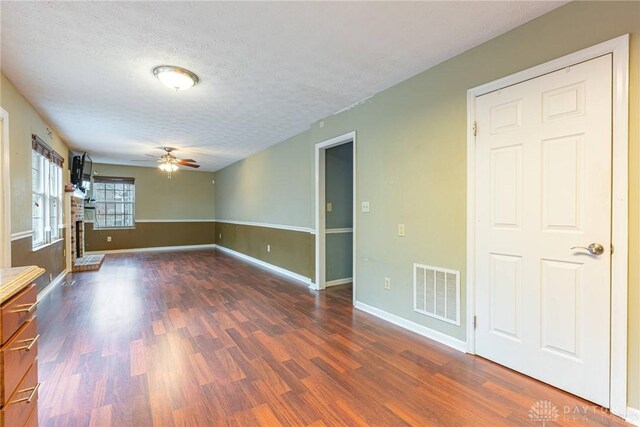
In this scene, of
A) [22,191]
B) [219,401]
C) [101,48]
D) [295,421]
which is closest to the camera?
[295,421]

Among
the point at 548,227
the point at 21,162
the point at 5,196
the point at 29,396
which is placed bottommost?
the point at 29,396

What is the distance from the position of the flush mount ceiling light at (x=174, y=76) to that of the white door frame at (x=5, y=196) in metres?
1.54

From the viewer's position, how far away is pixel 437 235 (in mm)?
2633

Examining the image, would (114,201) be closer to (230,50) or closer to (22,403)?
(230,50)

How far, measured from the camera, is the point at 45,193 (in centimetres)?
434

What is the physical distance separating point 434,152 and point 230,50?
1.98 m

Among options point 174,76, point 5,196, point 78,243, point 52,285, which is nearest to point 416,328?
point 174,76

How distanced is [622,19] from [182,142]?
18.8 ft

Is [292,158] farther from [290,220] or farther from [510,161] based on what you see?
[510,161]

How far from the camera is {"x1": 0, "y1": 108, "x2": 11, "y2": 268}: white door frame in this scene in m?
2.71

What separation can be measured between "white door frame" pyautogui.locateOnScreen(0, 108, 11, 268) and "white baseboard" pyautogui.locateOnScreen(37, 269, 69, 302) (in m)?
1.48

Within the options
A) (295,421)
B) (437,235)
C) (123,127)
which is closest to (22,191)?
(123,127)

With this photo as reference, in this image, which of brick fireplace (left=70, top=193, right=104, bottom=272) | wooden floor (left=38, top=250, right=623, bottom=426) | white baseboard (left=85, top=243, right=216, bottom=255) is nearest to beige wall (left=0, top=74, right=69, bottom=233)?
wooden floor (left=38, top=250, right=623, bottom=426)

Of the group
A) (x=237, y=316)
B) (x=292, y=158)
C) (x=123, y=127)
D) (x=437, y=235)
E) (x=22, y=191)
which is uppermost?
(x=123, y=127)
